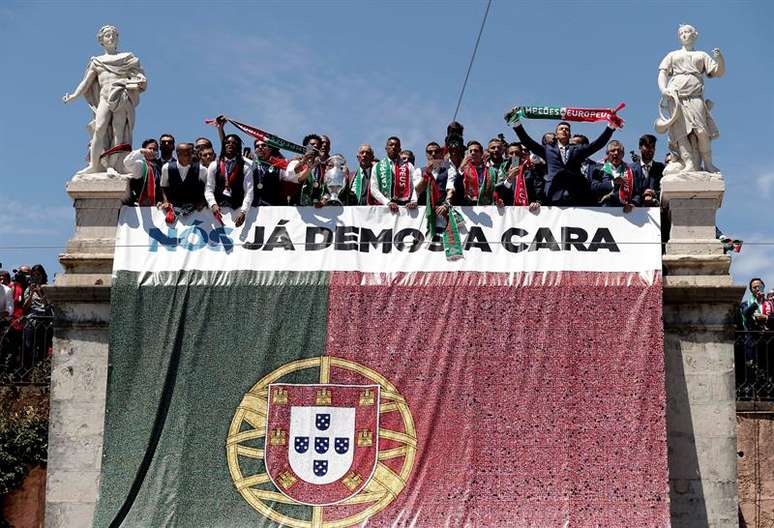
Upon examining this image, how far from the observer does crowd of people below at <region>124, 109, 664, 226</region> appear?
69.6 ft

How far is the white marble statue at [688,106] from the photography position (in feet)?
70.6

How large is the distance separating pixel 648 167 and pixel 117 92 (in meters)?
7.41

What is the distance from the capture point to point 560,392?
2027cm

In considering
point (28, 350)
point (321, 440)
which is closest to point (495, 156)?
point (321, 440)

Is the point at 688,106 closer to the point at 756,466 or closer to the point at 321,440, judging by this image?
the point at 756,466

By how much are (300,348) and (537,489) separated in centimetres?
353

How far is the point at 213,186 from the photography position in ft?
70.0

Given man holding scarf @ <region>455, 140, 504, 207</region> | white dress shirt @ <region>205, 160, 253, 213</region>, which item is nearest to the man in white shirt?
white dress shirt @ <region>205, 160, 253, 213</region>

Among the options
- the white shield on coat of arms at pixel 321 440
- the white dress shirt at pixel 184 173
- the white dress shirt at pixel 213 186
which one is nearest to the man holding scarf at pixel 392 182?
the white dress shirt at pixel 213 186

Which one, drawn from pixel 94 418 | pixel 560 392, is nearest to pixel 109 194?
pixel 94 418

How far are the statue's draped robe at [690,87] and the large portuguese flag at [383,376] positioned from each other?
1595 mm

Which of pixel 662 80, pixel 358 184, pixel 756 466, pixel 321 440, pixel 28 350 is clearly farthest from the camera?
pixel 28 350

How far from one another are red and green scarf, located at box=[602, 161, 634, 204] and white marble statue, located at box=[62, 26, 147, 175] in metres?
6.58

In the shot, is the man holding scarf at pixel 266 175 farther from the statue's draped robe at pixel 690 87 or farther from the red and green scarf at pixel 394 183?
the statue's draped robe at pixel 690 87
